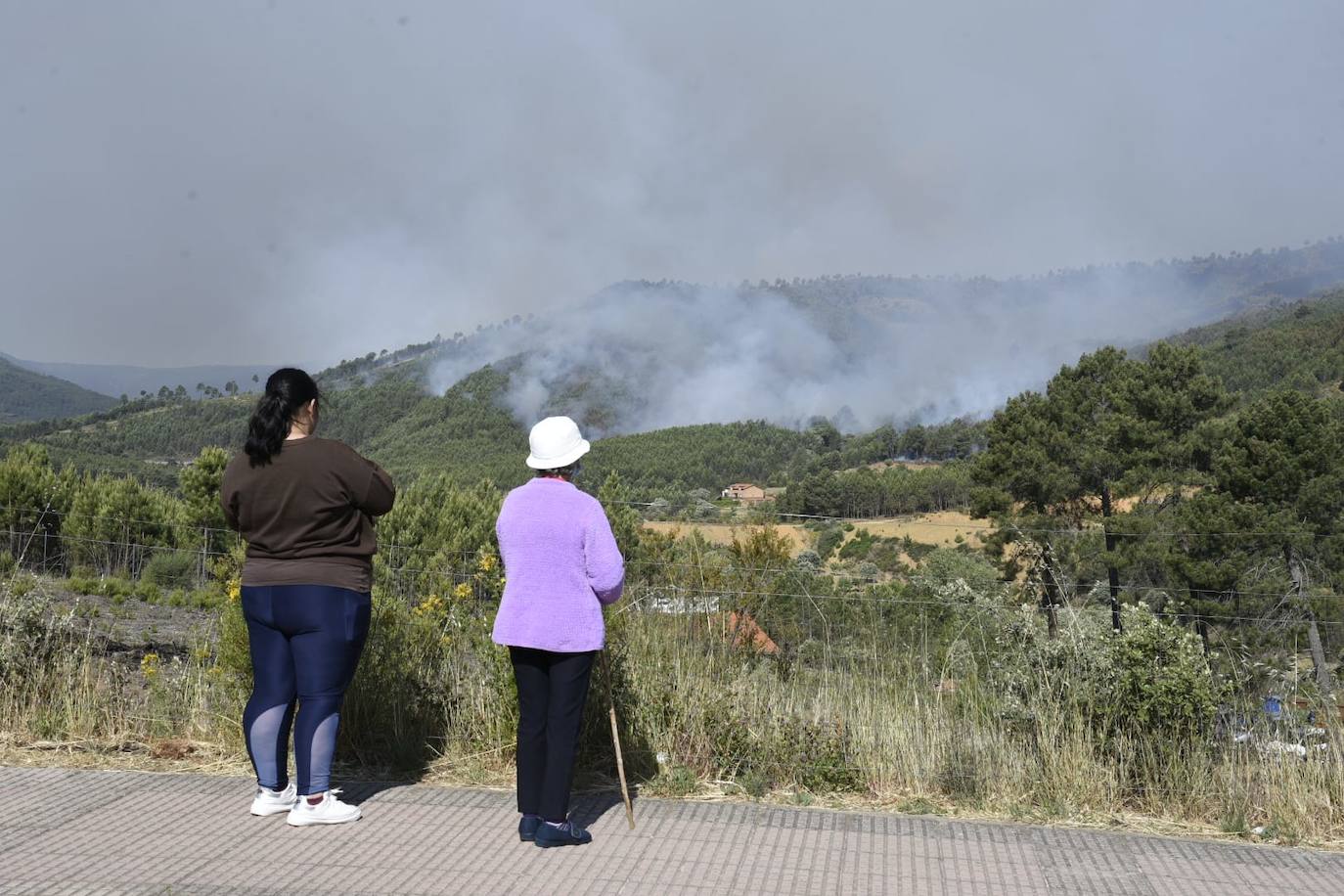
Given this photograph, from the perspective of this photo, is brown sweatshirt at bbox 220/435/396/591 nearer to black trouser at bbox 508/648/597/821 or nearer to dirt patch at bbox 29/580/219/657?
black trouser at bbox 508/648/597/821

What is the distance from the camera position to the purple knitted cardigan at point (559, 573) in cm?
388

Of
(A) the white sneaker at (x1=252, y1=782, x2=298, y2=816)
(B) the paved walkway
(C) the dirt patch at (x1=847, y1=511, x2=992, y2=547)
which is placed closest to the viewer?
(B) the paved walkway

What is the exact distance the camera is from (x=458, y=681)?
512cm

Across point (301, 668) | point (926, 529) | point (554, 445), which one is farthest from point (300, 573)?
point (926, 529)

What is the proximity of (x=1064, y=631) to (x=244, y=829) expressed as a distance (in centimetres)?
348

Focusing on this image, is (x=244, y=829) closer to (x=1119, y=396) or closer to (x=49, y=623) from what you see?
(x=49, y=623)

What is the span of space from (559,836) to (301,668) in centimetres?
113

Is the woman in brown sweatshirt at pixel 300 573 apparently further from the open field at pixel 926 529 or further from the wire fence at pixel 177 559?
the open field at pixel 926 529

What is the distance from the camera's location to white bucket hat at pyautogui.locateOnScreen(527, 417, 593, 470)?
3975 mm

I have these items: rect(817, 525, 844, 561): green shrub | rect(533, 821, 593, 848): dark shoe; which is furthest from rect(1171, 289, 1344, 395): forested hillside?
rect(533, 821, 593, 848): dark shoe

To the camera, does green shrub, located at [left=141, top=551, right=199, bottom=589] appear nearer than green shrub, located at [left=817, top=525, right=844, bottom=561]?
Yes

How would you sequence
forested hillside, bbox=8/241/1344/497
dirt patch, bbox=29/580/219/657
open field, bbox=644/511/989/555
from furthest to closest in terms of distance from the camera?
forested hillside, bbox=8/241/1344/497 → open field, bbox=644/511/989/555 → dirt patch, bbox=29/580/219/657

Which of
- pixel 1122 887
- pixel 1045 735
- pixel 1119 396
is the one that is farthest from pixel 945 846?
pixel 1119 396

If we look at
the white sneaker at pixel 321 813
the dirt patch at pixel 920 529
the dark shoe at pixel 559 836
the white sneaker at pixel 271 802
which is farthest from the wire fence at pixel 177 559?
the dirt patch at pixel 920 529
